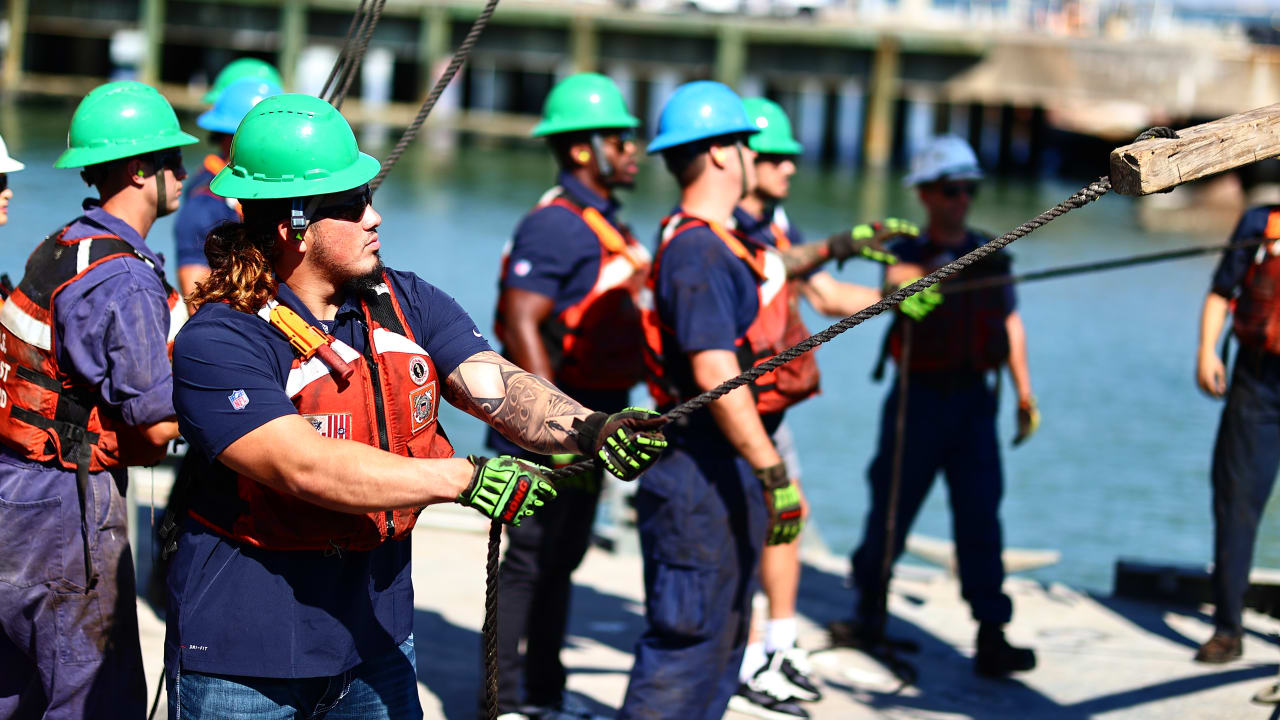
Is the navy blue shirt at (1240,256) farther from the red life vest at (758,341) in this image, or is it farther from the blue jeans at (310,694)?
the blue jeans at (310,694)

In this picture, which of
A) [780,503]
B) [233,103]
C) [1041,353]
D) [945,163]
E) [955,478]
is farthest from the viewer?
[1041,353]

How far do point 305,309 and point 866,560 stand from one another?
3.53m

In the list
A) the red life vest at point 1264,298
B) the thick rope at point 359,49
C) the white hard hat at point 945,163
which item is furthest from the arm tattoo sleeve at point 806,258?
the thick rope at point 359,49

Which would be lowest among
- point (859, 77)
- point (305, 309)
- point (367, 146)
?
point (367, 146)

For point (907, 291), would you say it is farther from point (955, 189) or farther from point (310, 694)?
point (955, 189)

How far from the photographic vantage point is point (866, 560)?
589 cm

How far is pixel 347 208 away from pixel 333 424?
1.48 feet

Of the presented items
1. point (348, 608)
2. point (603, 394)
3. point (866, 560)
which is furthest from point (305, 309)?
point (866, 560)

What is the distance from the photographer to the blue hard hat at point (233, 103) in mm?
6027

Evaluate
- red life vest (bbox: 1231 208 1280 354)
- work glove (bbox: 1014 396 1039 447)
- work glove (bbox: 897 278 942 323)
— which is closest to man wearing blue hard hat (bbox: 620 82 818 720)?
work glove (bbox: 897 278 942 323)

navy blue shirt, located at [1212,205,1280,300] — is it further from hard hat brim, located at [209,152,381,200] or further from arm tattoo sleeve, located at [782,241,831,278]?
hard hat brim, located at [209,152,381,200]

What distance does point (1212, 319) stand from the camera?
573 centimetres

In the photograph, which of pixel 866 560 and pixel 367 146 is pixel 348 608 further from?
pixel 367 146

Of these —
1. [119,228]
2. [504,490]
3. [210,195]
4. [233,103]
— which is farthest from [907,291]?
[233,103]
